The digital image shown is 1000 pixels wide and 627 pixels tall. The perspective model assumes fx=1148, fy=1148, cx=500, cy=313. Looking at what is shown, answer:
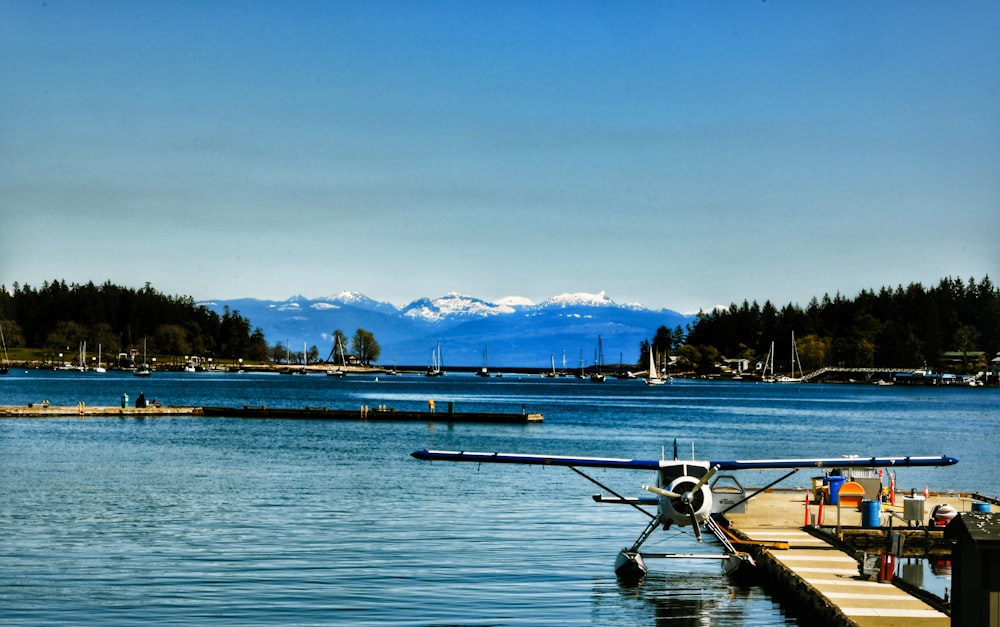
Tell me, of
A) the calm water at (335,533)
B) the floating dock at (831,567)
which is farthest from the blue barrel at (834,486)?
the calm water at (335,533)

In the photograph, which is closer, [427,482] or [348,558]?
[348,558]

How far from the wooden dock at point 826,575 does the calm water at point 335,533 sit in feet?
2.98

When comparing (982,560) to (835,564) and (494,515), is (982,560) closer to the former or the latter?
(835,564)

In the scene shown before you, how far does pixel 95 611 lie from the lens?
75.1 feet

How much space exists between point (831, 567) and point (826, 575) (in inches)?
42.3

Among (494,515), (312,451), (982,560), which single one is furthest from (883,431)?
(982,560)

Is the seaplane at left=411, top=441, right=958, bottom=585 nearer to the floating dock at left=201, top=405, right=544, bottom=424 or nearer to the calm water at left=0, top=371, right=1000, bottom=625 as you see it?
the calm water at left=0, top=371, right=1000, bottom=625

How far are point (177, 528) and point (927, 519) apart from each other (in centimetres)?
2111

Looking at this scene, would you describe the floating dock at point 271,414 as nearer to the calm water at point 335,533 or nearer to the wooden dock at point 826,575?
the calm water at point 335,533

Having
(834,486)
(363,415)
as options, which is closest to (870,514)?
(834,486)

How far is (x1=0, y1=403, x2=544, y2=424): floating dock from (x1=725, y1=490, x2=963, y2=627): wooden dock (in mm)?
60870

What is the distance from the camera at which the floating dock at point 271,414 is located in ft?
295

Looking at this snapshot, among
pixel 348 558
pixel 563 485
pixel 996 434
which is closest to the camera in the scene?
pixel 348 558

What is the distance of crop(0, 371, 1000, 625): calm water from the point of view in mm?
23625
